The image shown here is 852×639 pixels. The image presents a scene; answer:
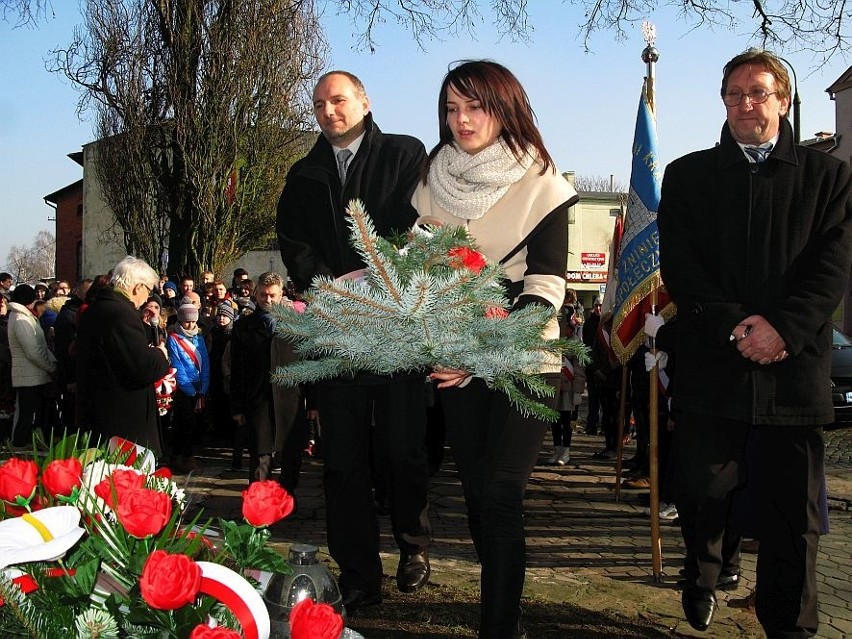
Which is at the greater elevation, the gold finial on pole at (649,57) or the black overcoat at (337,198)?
the gold finial on pole at (649,57)

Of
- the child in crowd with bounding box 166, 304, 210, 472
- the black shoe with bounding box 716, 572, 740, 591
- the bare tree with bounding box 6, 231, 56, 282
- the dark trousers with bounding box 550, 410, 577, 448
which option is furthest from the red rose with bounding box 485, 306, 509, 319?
the bare tree with bounding box 6, 231, 56, 282

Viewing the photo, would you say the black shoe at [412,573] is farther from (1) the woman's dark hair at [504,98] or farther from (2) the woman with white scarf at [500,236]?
(1) the woman's dark hair at [504,98]

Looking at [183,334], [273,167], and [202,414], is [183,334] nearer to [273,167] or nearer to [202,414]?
[202,414]

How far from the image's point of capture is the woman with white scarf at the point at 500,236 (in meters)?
3.31

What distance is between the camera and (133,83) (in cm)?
2228

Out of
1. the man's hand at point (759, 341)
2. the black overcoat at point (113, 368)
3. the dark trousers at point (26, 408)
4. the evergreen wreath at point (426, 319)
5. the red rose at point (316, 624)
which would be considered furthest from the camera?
the dark trousers at point (26, 408)

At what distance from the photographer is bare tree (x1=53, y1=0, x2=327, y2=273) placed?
21.3 metres

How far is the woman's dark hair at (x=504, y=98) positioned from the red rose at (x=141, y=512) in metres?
2.15

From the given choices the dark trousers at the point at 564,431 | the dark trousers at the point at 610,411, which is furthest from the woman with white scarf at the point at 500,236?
the dark trousers at the point at 610,411

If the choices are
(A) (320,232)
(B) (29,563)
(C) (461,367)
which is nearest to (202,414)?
(A) (320,232)

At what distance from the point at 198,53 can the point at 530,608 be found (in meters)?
20.0

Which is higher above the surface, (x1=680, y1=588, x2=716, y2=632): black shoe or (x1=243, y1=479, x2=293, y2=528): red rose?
(x1=243, y1=479, x2=293, y2=528): red rose

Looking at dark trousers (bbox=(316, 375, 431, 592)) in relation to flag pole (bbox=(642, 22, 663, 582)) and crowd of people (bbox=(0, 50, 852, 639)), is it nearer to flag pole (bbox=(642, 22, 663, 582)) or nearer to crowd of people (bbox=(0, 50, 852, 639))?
crowd of people (bbox=(0, 50, 852, 639))

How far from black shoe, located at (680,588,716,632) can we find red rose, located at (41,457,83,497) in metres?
2.58
